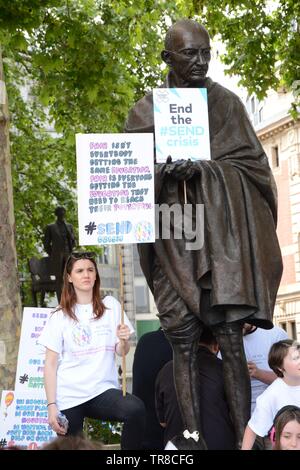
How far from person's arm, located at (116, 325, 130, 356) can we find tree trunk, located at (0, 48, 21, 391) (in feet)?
13.5

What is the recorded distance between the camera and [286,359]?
618cm

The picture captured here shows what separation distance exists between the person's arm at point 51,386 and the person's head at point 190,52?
184 cm

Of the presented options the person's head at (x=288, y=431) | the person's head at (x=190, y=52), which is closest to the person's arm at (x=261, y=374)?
the person's head at (x=288, y=431)

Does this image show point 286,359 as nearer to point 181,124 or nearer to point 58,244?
point 181,124

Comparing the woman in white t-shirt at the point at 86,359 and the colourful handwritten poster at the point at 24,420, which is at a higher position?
the woman in white t-shirt at the point at 86,359

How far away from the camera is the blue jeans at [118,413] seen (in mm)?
6266

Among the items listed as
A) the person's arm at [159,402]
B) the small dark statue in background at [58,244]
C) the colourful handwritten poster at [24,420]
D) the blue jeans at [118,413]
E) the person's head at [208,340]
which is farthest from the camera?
the small dark statue in background at [58,244]

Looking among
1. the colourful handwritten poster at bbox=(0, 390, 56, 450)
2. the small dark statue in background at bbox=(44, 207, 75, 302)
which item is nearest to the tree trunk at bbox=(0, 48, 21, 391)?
the colourful handwritten poster at bbox=(0, 390, 56, 450)

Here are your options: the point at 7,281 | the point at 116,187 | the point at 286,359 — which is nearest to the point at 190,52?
the point at 116,187

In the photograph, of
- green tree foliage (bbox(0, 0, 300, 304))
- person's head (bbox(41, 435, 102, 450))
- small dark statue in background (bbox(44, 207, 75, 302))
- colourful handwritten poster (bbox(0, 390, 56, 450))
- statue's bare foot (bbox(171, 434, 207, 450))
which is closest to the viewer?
person's head (bbox(41, 435, 102, 450))

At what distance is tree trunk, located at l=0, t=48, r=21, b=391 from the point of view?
34.3 ft

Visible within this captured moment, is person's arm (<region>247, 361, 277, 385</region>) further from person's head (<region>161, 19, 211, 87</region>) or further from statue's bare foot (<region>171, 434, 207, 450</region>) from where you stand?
person's head (<region>161, 19, 211, 87</region>)

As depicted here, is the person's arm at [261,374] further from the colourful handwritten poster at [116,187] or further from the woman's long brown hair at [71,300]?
the colourful handwritten poster at [116,187]

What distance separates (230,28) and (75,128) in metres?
4.60
